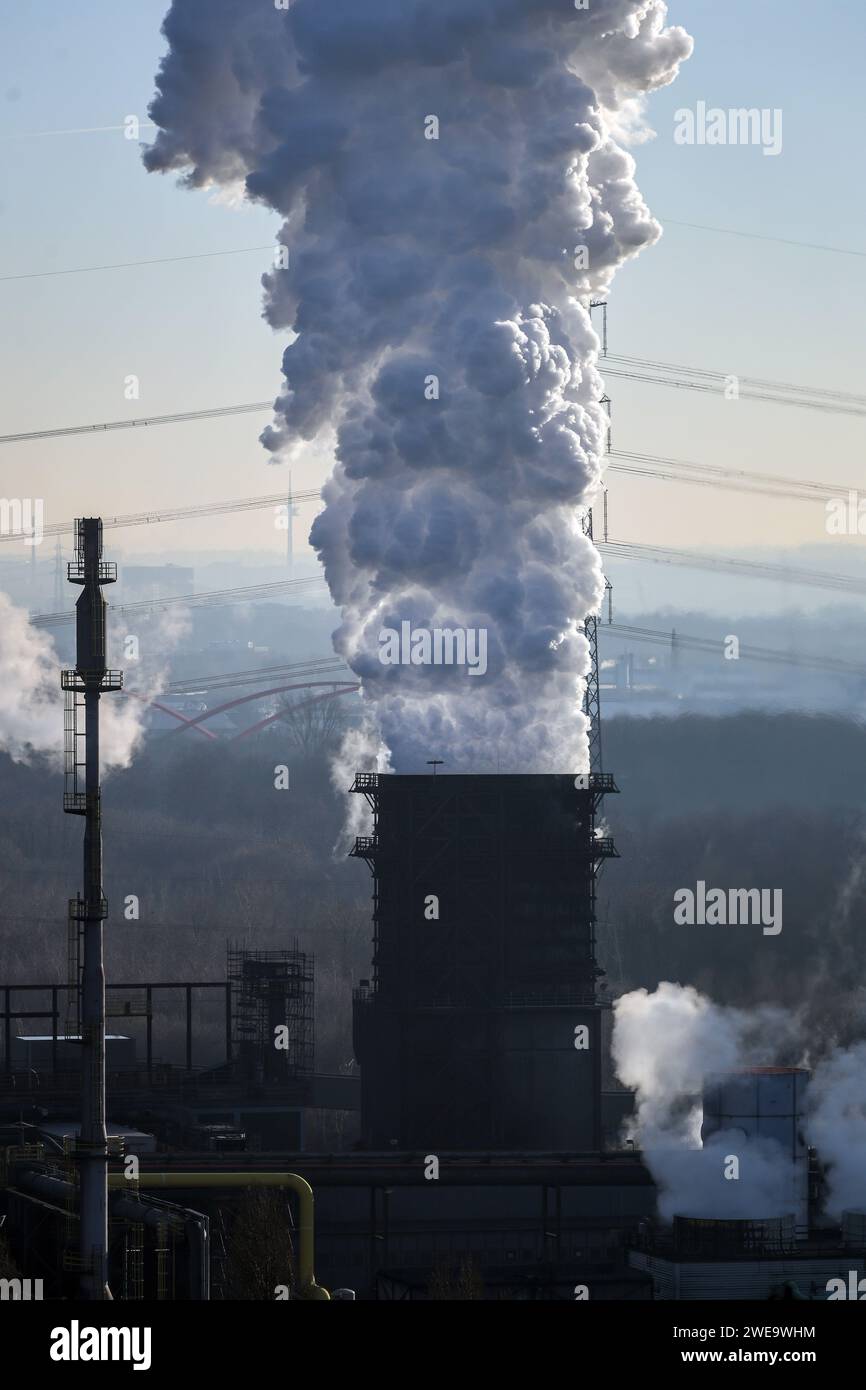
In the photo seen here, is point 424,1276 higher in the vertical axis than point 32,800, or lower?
lower

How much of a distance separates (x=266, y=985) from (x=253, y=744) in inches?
3760

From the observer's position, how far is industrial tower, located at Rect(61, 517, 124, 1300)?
4928cm

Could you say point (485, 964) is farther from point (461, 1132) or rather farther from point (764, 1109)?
point (764, 1109)

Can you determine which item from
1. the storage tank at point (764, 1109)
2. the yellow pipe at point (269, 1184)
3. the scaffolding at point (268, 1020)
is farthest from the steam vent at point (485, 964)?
the yellow pipe at point (269, 1184)

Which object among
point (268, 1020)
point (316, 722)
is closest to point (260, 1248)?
point (268, 1020)

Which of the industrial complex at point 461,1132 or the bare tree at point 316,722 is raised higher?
the bare tree at point 316,722

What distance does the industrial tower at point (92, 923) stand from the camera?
4928 cm

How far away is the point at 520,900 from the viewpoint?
251 ft

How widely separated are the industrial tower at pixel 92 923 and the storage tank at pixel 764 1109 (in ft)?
76.1

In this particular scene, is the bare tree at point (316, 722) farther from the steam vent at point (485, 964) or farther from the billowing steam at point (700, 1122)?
the steam vent at point (485, 964)

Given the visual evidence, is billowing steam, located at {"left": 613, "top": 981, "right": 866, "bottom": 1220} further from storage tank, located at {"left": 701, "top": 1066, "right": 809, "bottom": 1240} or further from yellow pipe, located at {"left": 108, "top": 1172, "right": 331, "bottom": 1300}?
yellow pipe, located at {"left": 108, "top": 1172, "right": 331, "bottom": 1300}

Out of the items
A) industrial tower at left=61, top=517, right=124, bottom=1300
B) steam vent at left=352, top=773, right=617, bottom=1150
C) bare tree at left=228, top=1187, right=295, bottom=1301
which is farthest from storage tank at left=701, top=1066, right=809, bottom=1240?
industrial tower at left=61, top=517, right=124, bottom=1300
